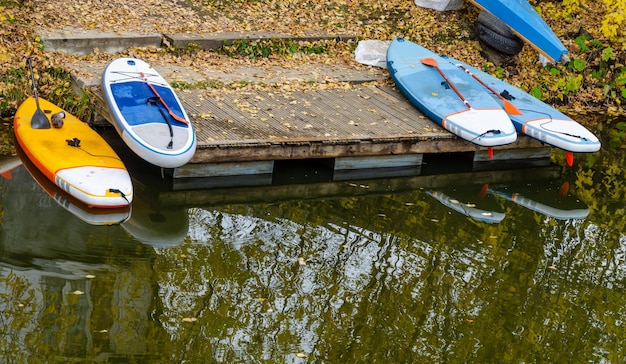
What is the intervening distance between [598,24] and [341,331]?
10.7 m

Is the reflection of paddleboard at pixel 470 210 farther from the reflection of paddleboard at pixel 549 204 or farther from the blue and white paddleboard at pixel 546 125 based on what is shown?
the blue and white paddleboard at pixel 546 125

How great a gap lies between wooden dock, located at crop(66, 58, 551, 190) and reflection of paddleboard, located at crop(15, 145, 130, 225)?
3.49ft

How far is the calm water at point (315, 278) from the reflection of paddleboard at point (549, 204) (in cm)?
3

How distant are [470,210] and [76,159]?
4.57 metres

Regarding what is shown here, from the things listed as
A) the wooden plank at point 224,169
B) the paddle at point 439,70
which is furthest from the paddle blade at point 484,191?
the wooden plank at point 224,169

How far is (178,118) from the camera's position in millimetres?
9820

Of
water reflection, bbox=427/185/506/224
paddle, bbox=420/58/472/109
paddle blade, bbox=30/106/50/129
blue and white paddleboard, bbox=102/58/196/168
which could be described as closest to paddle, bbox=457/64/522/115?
paddle, bbox=420/58/472/109

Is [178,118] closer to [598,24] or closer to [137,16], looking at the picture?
[137,16]

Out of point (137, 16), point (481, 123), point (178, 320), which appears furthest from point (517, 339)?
point (137, 16)

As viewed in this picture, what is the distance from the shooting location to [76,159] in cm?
943

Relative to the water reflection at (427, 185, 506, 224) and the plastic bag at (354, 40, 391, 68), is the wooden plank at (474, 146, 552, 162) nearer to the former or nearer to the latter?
the water reflection at (427, 185, 506, 224)

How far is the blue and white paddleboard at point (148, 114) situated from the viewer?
927 cm

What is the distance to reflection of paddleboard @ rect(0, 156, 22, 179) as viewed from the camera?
9.78 meters

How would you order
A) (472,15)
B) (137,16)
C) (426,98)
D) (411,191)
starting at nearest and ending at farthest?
(411,191), (426,98), (137,16), (472,15)
